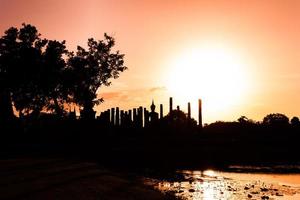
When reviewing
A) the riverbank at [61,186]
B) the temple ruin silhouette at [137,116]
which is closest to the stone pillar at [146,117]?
the temple ruin silhouette at [137,116]

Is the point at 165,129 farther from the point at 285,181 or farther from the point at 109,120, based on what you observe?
the point at 285,181

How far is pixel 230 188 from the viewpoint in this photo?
70.0 ft

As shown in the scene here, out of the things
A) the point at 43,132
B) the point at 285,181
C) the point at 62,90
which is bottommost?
the point at 285,181

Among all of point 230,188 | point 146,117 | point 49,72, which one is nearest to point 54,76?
point 49,72

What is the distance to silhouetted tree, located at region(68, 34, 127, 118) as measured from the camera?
58031 millimetres

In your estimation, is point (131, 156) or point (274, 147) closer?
point (131, 156)

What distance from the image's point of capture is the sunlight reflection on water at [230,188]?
61.6 ft

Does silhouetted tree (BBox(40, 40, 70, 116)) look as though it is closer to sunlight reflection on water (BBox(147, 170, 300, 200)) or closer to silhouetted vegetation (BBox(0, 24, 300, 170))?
silhouetted vegetation (BBox(0, 24, 300, 170))

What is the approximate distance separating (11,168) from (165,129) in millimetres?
28889

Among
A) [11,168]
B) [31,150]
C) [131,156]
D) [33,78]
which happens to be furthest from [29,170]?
[33,78]

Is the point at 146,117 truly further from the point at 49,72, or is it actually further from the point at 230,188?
the point at 230,188

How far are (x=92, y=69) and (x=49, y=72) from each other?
7173 millimetres

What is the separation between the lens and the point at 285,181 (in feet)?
85.0

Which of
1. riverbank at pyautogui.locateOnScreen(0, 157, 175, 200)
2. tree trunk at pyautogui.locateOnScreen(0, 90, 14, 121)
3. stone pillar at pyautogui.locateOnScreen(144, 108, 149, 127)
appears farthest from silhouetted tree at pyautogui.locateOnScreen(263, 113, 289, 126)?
riverbank at pyautogui.locateOnScreen(0, 157, 175, 200)
